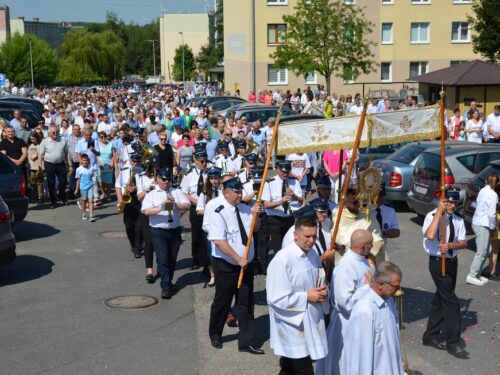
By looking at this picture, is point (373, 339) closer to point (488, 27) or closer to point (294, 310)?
point (294, 310)

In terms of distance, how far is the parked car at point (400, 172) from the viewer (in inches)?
620

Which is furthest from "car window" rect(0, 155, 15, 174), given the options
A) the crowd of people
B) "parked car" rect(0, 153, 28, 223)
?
the crowd of people

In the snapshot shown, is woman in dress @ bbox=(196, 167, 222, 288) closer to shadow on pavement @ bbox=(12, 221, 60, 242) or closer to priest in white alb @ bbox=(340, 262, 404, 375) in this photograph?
shadow on pavement @ bbox=(12, 221, 60, 242)

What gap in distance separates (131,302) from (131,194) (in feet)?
8.72

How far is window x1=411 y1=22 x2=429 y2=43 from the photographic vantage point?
53250 millimetres

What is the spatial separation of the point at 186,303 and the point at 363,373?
4.87m

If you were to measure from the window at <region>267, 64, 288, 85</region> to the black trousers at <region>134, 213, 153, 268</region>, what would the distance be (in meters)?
42.5

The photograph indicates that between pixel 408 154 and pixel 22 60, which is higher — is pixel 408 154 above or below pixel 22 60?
below

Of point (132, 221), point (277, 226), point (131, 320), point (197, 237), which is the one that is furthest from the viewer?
point (132, 221)

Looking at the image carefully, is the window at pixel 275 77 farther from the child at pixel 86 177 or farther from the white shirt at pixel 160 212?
the white shirt at pixel 160 212

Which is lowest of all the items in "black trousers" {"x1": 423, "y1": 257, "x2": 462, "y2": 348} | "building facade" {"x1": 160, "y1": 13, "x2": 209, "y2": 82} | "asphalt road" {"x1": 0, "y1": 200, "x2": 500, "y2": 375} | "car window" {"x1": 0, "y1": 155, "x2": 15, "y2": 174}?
"asphalt road" {"x1": 0, "y1": 200, "x2": 500, "y2": 375}

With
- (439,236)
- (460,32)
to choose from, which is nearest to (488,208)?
(439,236)

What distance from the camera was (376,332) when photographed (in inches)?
212

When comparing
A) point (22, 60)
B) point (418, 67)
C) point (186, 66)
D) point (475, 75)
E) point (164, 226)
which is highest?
point (22, 60)
